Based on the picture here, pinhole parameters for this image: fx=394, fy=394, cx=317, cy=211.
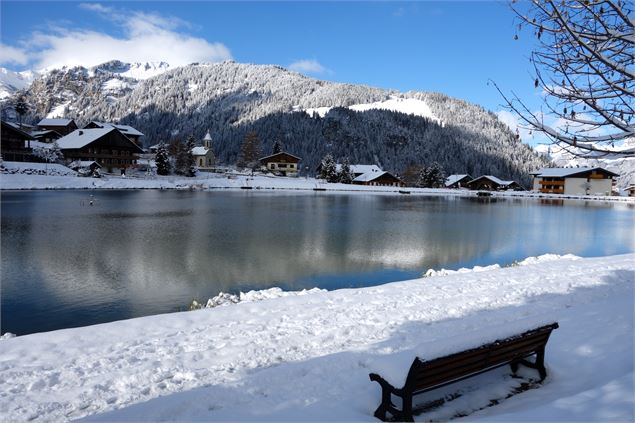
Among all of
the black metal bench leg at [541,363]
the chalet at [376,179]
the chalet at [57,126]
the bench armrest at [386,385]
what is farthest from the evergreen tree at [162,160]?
the black metal bench leg at [541,363]

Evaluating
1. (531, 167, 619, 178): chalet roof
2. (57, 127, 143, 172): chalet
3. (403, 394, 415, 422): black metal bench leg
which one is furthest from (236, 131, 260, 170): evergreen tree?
(403, 394, 415, 422): black metal bench leg

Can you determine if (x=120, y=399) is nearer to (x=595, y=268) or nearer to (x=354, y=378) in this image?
(x=354, y=378)

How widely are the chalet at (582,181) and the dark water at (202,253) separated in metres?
88.8

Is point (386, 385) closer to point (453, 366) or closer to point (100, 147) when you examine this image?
point (453, 366)

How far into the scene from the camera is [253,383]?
5.70 metres

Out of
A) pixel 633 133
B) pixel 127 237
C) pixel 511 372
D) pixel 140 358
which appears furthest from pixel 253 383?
pixel 127 237

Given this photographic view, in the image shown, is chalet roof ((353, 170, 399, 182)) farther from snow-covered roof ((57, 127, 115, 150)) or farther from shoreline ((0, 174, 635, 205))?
snow-covered roof ((57, 127, 115, 150))

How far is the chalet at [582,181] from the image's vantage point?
109438mm

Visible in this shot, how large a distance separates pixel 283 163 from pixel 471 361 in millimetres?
114781

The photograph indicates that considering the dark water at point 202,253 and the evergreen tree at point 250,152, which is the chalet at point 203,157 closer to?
the evergreen tree at point 250,152

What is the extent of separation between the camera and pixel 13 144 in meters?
68.4

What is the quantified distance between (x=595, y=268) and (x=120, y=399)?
49.5 ft

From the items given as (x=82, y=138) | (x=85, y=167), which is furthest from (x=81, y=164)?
(x=82, y=138)

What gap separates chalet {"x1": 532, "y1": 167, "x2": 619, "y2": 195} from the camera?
109m
